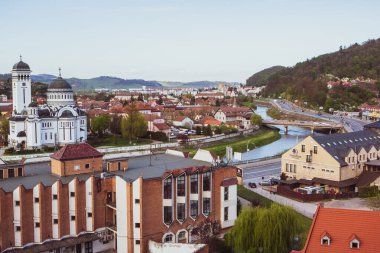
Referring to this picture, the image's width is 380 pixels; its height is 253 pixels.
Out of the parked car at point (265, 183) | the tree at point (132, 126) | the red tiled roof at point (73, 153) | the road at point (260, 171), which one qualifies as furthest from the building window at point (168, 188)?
the tree at point (132, 126)

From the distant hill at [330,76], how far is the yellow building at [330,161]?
260 ft

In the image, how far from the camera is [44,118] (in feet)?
211

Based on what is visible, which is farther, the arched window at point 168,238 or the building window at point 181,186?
the building window at point 181,186

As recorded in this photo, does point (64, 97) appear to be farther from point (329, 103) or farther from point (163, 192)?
point (329, 103)

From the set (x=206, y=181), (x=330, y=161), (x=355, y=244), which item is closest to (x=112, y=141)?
(x=330, y=161)

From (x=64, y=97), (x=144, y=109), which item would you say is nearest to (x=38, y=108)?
(x=64, y=97)

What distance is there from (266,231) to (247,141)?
2137 inches

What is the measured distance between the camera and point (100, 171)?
105 ft

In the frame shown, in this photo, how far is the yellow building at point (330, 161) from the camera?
4209 centimetres

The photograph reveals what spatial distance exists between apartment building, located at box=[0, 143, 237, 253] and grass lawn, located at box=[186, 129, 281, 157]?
32631 mm

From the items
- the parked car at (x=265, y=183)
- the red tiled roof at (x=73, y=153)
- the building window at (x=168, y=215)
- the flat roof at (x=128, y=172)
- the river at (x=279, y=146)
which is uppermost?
the red tiled roof at (x=73, y=153)

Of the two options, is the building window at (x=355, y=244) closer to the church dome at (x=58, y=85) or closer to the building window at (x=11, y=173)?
the building window at (x=11, y=173)

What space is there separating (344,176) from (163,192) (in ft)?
67.2

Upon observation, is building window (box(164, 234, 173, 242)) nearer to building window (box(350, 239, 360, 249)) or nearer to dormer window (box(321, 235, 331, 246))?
dormer window (box(321, 235, 331, 246))
